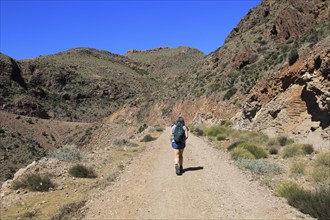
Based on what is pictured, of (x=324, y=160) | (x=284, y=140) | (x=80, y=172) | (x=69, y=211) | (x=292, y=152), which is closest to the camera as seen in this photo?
(x=69, y=211)

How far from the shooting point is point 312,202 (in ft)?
26.4

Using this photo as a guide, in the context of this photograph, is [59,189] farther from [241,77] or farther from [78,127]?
[78,127]

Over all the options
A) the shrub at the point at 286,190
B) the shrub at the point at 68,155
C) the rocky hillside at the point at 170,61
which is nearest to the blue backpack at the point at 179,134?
the shrub at the point at 286,190

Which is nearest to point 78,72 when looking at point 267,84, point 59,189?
point 267,84

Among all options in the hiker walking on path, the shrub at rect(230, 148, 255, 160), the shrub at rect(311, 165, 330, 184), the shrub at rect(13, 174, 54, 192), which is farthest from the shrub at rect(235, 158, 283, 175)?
the shrub at rect(13, 174, 54, 192)

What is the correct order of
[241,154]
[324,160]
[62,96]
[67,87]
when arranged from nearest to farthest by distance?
[324,160] → [241,154] → [62,96] → [67,87]

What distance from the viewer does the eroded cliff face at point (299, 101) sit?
1830cm

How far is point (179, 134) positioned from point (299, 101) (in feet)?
39.4

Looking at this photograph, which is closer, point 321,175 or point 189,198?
point 189,198

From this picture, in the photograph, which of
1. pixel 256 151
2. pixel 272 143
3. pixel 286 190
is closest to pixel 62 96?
pixel 272 143

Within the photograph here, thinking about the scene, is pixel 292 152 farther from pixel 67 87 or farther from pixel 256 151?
pixel 67 87

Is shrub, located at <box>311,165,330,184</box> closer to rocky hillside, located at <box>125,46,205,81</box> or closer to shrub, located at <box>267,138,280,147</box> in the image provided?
shrub, located at <box>267,138,280,147</box>

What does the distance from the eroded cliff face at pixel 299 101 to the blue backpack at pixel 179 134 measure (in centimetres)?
868

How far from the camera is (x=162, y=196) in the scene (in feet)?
29.7
